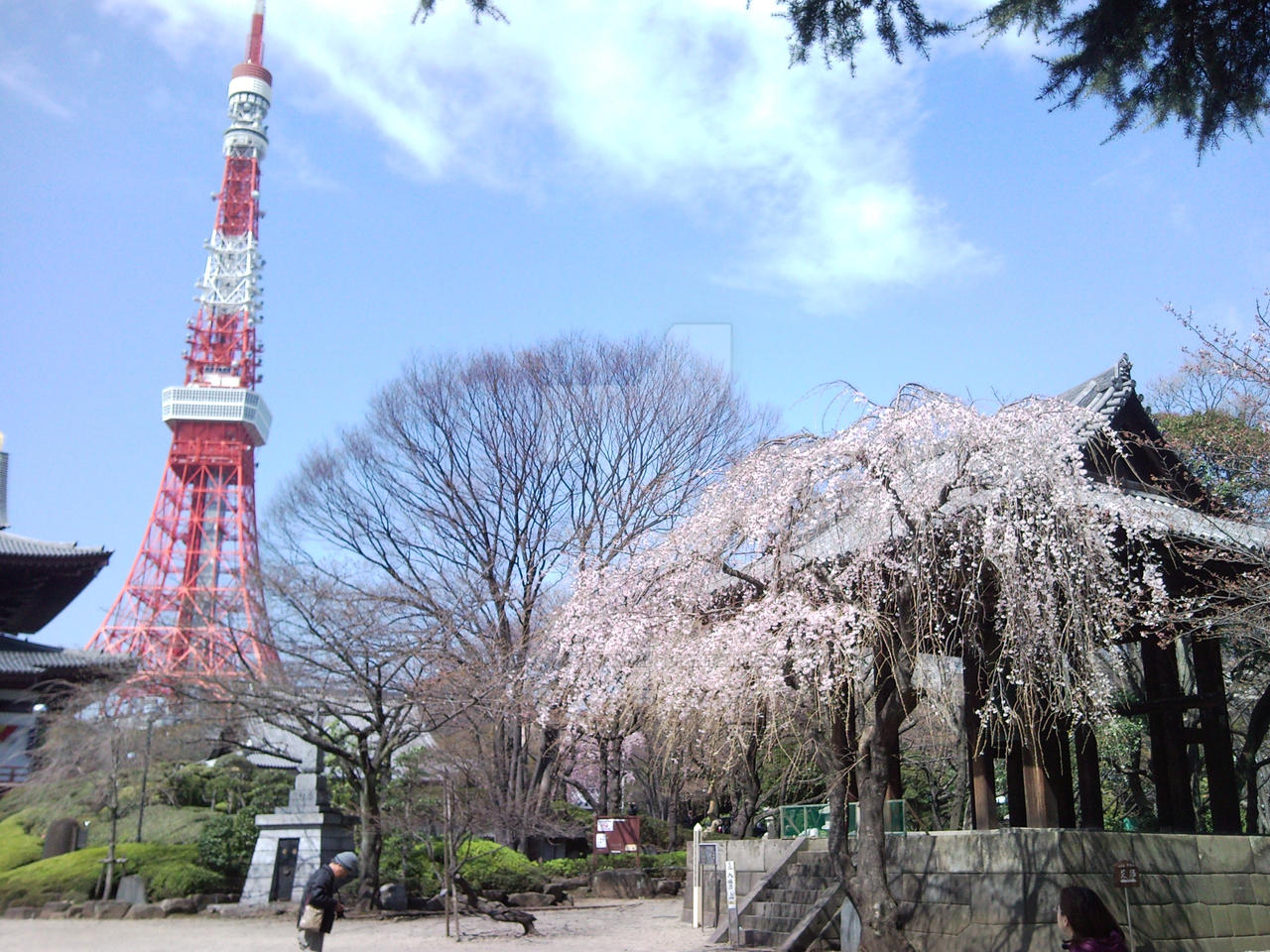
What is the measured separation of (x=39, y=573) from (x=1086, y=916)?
29.5 metres

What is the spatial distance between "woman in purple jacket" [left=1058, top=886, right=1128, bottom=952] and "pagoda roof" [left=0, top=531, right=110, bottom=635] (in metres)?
28.3

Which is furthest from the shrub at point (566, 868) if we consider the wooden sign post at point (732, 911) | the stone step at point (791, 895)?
the wooden sign post at point (732, 911)

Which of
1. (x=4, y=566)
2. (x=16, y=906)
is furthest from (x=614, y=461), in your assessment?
(x=4, y=566)

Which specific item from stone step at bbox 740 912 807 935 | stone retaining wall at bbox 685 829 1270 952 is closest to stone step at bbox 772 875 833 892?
stone step at bbox 740 912 807 935

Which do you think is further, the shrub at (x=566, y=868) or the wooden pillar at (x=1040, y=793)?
the shrub at (x=566, y=868)

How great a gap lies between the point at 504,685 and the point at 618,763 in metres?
6.86

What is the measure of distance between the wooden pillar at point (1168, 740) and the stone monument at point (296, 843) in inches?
430

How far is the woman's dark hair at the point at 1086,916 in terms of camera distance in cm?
393

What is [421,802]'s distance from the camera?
56.0 feet

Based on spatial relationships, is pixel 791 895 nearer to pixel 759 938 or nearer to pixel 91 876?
pixel 759 938

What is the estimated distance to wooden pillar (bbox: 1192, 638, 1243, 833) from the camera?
9.58 m

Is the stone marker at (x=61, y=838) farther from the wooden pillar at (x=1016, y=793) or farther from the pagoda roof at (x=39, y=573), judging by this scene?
the wooden pillar at (x=1016, y=793)

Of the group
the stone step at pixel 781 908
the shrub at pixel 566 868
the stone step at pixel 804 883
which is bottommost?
the shrub at pixel 566 868

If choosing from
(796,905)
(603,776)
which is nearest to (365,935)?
(796,905)
